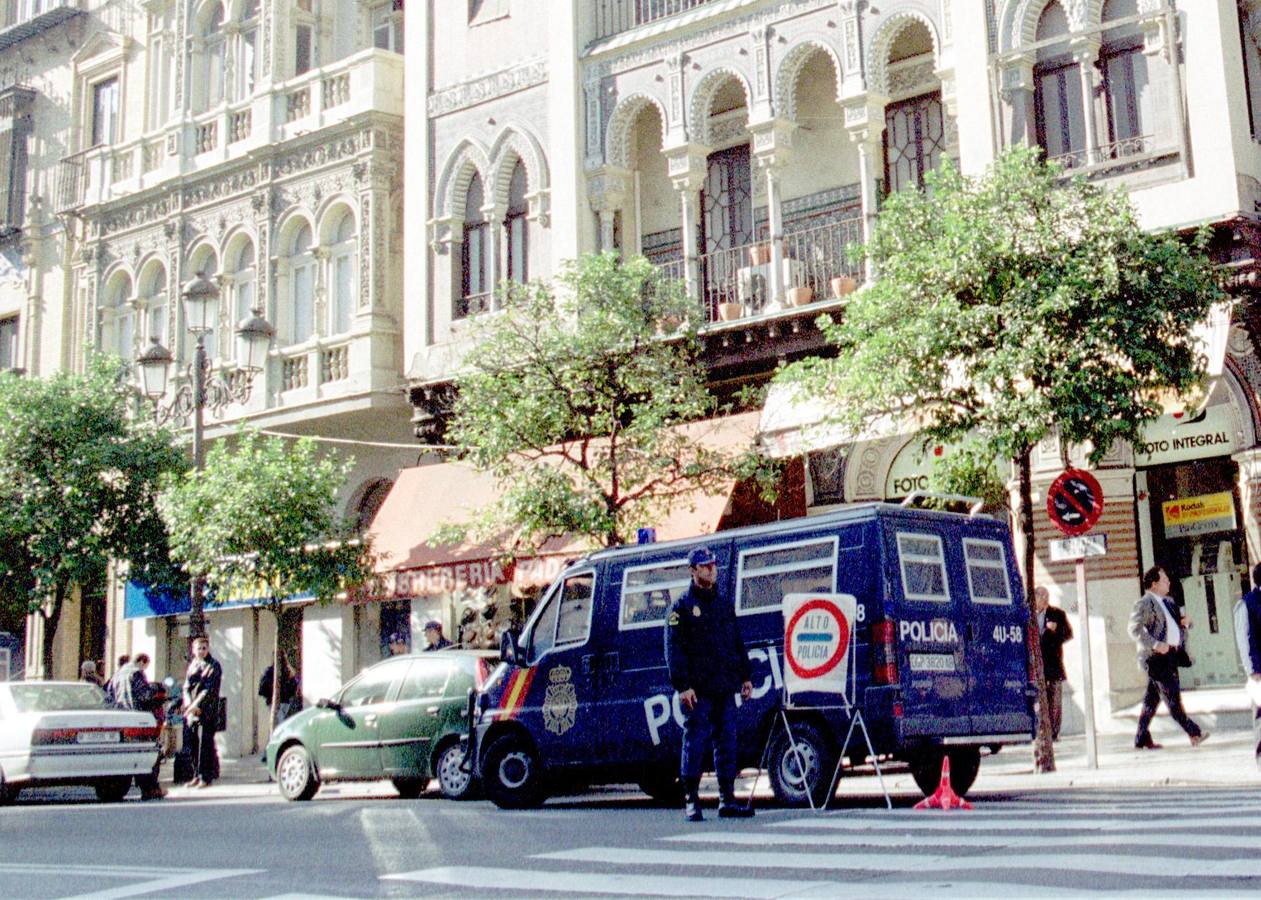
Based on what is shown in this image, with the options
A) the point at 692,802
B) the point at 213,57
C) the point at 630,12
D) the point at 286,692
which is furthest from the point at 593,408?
the point at 213,57

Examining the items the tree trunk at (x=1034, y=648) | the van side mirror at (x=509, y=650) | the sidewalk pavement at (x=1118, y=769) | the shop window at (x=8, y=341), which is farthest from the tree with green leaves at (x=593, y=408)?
the shop window at (x=8, y=341)

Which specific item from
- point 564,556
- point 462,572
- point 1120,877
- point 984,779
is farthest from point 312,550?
point 1120,877

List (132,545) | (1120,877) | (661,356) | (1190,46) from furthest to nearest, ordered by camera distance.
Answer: (132,545), (661,356), (1190,46), (1120,877)

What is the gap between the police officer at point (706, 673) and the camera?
10.6 meters

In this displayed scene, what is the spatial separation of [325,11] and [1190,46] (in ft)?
51.9

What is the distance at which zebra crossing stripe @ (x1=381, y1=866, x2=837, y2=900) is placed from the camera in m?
6.65

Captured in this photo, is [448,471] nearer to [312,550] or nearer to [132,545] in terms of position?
[312,550]

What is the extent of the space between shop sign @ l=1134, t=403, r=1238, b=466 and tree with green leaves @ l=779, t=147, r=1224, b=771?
3.13 metres

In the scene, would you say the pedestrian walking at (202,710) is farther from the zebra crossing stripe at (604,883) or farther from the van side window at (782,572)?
the zebra crossing stripe at (604,883)

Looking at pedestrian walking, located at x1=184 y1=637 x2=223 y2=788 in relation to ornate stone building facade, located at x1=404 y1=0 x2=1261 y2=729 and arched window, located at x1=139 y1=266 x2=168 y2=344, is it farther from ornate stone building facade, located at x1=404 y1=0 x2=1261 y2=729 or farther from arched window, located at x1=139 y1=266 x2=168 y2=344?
arched window, located at x1=139 y1=266 x2=168 y2=344

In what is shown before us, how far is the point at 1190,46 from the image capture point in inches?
698

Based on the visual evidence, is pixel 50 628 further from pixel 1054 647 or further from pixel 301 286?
pixel 1054 647

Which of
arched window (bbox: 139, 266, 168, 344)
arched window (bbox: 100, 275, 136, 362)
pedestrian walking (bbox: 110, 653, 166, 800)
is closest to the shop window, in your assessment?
arched window (bbox: 100, 275, 136, 362)

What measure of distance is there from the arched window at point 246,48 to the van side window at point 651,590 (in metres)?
18.7
